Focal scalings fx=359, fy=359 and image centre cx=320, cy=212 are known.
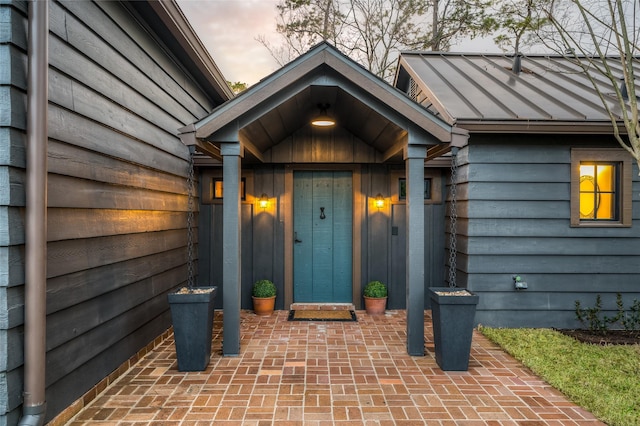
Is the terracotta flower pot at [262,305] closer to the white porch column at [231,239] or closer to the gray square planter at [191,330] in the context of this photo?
the white porch column at [231,239]

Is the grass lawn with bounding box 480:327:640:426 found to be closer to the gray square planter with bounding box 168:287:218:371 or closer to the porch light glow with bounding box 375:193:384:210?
the porch light glow with bounding box 375:193:384:210

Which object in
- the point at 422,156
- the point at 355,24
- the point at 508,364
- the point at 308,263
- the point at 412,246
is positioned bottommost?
the point at 508,364

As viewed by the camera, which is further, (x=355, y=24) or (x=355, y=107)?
(x=355, y=24)

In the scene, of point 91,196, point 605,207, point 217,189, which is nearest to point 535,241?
point 605,207

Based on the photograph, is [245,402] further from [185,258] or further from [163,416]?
[185,258]

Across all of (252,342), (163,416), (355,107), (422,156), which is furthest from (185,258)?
(422,156)

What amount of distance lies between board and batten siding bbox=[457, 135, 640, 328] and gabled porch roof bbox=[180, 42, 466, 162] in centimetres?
112

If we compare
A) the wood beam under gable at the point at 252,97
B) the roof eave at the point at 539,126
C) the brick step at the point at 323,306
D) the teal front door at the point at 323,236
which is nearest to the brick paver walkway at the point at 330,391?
the brick step at the point at 323,306

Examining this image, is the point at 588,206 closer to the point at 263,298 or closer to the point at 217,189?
the point at 263,298

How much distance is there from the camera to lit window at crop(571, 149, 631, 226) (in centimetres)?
446

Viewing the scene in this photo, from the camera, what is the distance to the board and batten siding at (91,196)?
6.88 feet

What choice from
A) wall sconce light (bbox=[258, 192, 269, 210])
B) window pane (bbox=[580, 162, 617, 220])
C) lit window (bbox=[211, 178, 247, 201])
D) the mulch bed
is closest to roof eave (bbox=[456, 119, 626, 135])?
window pane (bbox=[580, 162, 617, 220])

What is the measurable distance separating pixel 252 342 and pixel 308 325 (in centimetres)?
86

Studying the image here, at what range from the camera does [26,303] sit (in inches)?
83.7
